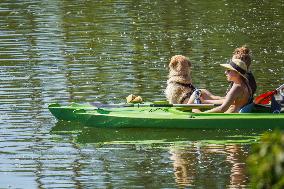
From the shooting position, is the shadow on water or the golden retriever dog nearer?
the shadow on water

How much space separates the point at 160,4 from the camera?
38.1 metres

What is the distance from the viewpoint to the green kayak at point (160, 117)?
14.5m

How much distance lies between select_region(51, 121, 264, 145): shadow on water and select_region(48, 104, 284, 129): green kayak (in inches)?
3.2

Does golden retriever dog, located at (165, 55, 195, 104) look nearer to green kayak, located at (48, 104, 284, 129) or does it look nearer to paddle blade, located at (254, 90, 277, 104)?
green kayak, located at (48, 104, 284, 129)

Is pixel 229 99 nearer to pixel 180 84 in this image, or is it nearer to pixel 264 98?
pixel 264 98

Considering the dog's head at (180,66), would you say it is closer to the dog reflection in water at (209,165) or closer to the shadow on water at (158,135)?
the shadow on water at (158,135)

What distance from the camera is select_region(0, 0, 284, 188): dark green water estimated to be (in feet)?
40.1

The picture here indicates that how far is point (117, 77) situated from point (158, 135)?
220 inches

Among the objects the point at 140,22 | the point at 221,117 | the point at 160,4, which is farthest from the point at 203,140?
the point at 160,4

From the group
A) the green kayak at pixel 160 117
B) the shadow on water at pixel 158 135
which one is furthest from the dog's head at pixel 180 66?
the shadow on water at pixel 158 135

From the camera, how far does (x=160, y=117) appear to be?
14953mm

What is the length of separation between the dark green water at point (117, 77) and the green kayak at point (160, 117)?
13 centimetres

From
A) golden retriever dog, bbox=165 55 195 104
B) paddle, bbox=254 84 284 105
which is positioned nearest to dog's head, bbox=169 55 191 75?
golden retriever dog, bbox=165 55 195 104

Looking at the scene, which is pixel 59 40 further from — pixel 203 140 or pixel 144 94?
pixel 203 140
